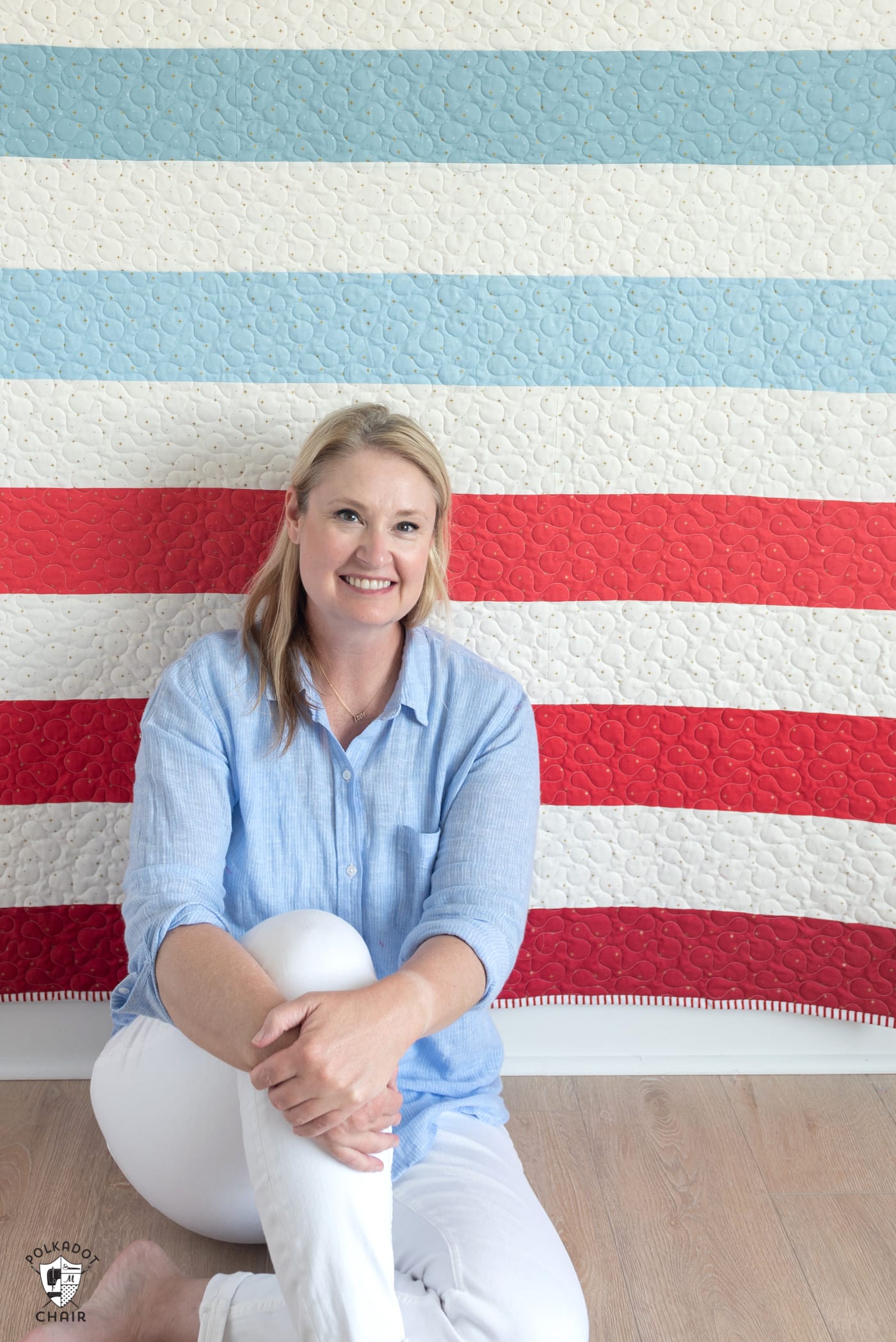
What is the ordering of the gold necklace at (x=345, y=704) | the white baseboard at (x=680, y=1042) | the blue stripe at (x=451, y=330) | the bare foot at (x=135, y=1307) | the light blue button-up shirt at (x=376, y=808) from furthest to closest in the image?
the white baseboard at (x=680, y=1042), the blue stripe at (x=451, y=330), the gold necklace at (x=345, y=704), the light blue button-up shirt at (x=376, y=808), the bare foot at (x=135, y=1307)

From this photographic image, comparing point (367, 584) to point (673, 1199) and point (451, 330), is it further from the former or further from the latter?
point (673, 1199)

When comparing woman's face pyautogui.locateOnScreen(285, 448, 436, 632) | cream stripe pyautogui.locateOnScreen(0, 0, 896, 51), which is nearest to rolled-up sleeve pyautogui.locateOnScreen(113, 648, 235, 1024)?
woman's face pyautogui.locateOnScreen(285, 448, 436, 632)

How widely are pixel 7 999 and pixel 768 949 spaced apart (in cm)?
123

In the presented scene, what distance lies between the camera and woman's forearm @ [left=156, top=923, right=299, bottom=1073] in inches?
43.4

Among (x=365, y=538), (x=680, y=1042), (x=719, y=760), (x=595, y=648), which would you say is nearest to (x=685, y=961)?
(x=680, y=1042)

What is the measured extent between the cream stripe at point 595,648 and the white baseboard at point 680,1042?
53 cm

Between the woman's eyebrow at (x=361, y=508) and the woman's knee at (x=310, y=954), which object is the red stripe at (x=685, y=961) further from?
the woman's eyebrow at (x=361, y=508)

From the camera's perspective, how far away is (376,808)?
4.59 feet

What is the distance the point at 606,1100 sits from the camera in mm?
1742

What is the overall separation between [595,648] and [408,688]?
397 millimetres

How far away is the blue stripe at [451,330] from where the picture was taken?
156cm

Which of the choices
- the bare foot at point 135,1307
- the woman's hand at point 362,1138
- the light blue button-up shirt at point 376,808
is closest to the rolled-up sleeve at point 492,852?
the light blue button-up shirt at point 376,808

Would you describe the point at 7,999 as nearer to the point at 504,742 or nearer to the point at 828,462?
the point at 504,742

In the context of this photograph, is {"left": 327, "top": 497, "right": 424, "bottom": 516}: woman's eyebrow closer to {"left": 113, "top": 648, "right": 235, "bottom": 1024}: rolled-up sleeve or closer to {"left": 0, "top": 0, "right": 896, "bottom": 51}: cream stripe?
{"left": 113, "top": 648, "right": 235, "bottom": 1024}: rolled-up sleeve
